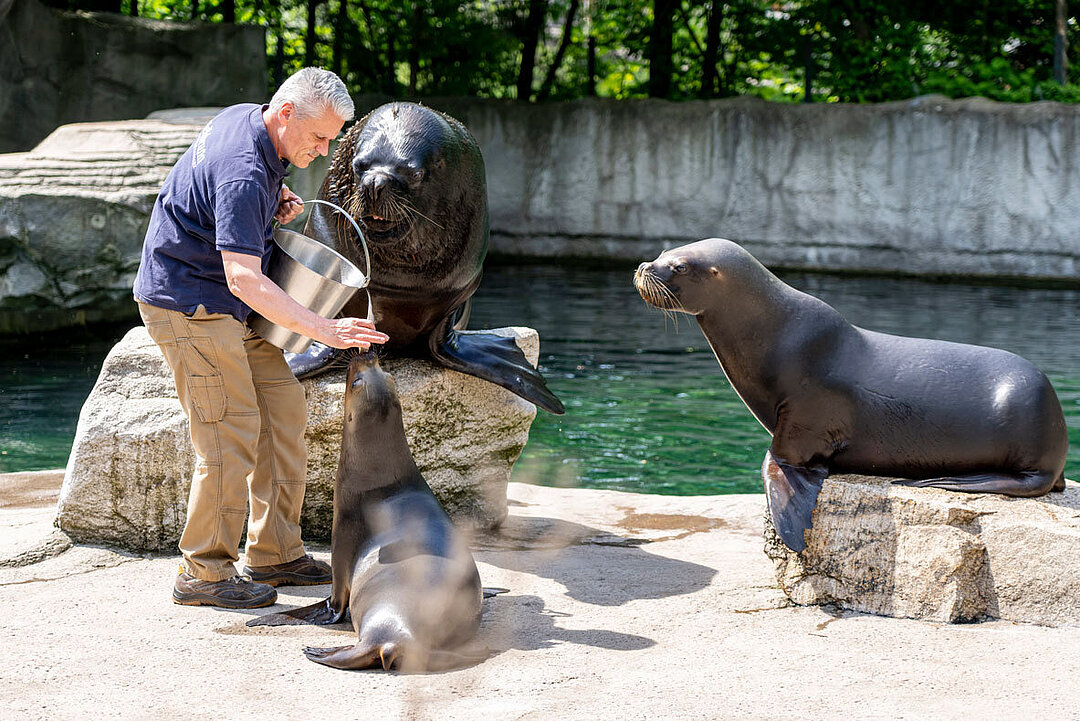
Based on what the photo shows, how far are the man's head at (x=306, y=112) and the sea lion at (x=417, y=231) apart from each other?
0.55 meters

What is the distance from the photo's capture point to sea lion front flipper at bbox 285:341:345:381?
14.0 ft

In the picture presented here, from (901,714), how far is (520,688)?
919 mm

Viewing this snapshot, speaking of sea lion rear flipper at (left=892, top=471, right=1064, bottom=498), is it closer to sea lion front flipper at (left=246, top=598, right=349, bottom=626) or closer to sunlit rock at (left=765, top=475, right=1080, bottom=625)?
sunlit rock at (left=765, top=475, right=1080, bottom=625)

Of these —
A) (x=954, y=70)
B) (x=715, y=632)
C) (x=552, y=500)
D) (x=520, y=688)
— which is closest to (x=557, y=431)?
(x=552, y=500)

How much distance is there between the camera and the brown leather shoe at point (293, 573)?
12.2 feet

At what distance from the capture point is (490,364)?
14.5ft

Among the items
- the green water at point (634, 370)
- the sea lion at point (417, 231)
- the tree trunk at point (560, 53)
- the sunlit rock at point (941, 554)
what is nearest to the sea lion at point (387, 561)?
the sea lion at point (417, 231)

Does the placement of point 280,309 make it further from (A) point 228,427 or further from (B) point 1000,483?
(B) point 1000,483

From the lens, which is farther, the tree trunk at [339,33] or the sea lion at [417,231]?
the tree trunk at [339,33]

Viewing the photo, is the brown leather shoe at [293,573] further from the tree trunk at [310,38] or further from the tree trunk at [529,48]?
the tree trunk at [529,48]

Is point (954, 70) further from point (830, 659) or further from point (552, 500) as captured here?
point (830, 659)

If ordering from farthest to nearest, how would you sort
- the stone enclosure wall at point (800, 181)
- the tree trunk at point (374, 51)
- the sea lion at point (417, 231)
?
the tree trunk at point (374, 51)
the stone enclosure wall at point (800, 181)
the sea lion at point (417, 231)

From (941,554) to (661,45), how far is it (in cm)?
1340

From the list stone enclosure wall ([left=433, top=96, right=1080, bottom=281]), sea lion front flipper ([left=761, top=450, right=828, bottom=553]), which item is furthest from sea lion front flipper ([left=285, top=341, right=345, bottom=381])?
stone enclosure wall ([left=433, top=96, right=1080, bottom=281])
